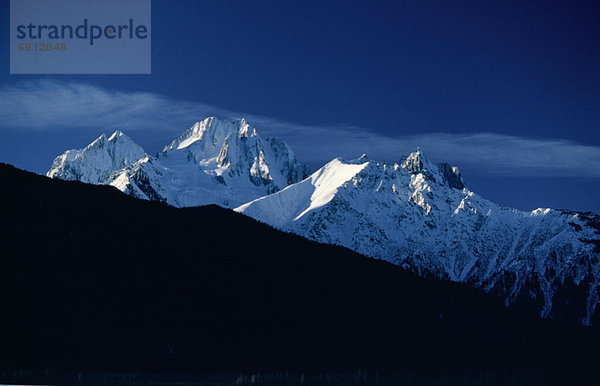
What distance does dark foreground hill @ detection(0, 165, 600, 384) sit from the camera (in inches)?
5433

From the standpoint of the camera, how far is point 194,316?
15950cm

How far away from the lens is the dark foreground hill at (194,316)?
138000 mm

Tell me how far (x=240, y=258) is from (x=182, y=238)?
14.5m

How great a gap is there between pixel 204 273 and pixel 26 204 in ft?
139

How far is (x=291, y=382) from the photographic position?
142 metres

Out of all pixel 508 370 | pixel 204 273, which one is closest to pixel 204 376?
pixel 204 273

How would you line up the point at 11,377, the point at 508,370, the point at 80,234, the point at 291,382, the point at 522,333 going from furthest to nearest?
the point at 522,333 → the point at 80,234 → the point at 508,370 → the point at 291,382 → the point at 11,377

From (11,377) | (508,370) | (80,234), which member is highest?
(80,234)

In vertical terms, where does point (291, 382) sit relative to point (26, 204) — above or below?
below

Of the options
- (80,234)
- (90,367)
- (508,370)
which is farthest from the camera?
(80,234)

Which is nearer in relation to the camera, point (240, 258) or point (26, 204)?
point (26, 204)

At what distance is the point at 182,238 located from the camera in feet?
644

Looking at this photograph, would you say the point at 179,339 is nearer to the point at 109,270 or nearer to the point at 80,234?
the point at 109,270

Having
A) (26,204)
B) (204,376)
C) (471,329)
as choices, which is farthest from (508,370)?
(26,204)
